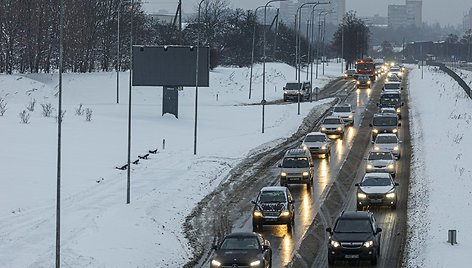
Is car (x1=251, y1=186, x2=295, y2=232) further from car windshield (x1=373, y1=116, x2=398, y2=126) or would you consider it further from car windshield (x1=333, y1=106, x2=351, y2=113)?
car windshield (x1=333, y1=106, x2=351, y2=113)

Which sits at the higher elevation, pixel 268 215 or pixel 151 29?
pixel 151 29

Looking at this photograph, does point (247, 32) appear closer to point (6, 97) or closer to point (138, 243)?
point (6, 97)

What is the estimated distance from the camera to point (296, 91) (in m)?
92.6

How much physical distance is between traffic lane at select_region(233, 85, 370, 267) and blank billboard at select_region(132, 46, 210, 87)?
40.7 feet

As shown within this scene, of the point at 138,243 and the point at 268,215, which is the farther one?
the point at 268,215

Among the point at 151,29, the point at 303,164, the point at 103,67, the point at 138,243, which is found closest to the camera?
the point at 138,243

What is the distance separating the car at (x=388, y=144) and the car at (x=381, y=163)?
159 inches

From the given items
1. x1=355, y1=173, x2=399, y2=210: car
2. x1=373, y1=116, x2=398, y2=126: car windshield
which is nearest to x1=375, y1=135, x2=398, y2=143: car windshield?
x1=373, y1=116, x2=398, y2=126: car windshield

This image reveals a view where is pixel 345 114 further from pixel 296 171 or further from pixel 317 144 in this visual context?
pixel 296 171

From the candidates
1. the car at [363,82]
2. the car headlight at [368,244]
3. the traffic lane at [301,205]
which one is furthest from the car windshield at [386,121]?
the car at [363,82]

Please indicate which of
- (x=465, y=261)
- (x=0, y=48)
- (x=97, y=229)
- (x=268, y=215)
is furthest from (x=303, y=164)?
(x=0, y=48)

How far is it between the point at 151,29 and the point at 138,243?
110m

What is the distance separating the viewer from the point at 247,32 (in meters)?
149

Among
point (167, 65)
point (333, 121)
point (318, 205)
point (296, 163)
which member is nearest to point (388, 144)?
point (296, 163)
